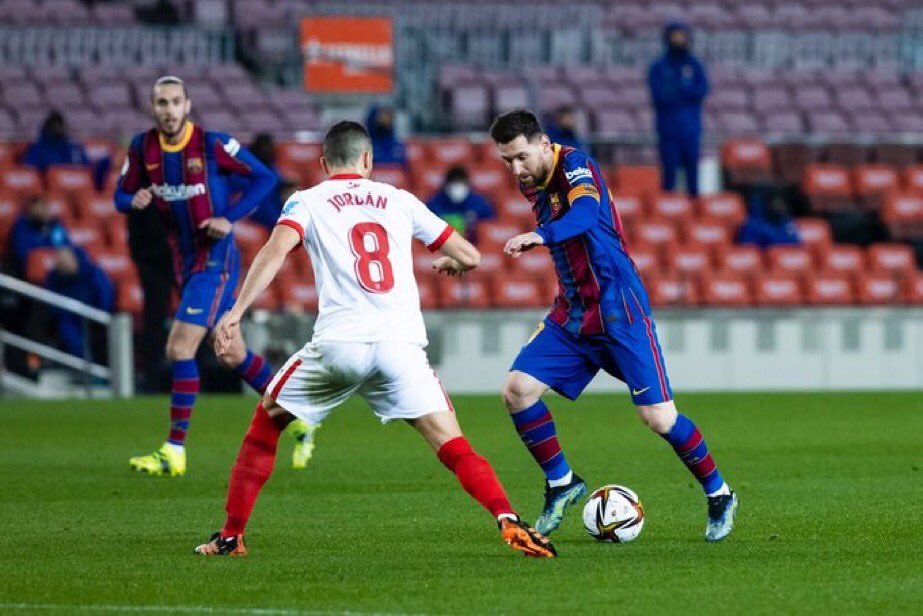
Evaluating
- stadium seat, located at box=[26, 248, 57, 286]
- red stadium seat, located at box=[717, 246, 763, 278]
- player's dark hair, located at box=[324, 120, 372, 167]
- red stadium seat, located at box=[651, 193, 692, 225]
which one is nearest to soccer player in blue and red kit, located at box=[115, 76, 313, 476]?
player's dark hair, located at box=[324, 120, 372, 167]

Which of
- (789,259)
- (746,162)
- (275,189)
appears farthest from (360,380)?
(746,162)

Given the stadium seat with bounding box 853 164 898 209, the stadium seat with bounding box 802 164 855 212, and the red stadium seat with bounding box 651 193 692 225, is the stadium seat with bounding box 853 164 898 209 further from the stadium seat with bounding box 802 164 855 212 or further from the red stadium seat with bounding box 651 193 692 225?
the red stadium seat with bounding box 651 193 692 225

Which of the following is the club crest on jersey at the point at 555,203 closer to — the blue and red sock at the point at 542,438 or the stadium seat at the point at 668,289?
the blue and red sock at the point at 542,438

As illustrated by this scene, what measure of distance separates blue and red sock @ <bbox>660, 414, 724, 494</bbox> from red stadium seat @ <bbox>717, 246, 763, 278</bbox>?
13.4m

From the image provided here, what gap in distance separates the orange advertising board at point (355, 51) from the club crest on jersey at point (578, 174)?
55.1ft

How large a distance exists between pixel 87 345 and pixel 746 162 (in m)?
9.50

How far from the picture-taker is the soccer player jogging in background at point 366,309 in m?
7.19

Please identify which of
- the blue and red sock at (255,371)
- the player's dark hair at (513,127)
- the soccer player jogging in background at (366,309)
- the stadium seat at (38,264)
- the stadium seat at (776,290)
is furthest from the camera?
the stadium seat at (776,290)

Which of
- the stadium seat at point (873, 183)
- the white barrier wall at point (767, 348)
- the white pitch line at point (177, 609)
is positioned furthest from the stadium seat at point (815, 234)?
the white pitch line at point (177, 609)

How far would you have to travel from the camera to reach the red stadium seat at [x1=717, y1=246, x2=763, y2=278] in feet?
70.2

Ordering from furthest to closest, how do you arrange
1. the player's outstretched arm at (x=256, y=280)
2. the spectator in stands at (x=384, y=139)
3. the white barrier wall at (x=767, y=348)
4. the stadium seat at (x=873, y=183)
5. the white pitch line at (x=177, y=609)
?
1. the stadium seat at (x=873, y=183)
2. the spectator in stands at (x=384, y=139)
3. the white barrier wall at (x=767, y=348)
4. the player's outstretched arm at (x=256, y=280)
5. the white pitch line at (x=177, y=609)

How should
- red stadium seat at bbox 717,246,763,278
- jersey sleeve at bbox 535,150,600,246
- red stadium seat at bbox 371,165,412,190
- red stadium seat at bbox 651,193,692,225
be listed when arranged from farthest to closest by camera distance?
red stadium seat at bbox 651,193,692,225
red stadium seat at bbox 717,246,763,278
red stadium seat at bbox 371,165,412,190
jersey sleeve at bbox 535,150,600,246

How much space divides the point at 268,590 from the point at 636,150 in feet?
58.5

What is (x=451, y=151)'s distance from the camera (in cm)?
2272
